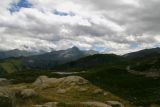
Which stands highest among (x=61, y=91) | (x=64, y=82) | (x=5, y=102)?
(x=5, y=102)

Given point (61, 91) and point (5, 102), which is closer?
point (5, 102)

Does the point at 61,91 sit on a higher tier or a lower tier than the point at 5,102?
lower

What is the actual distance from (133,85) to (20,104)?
533 feet

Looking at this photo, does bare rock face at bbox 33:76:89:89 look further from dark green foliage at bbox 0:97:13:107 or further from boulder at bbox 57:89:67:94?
dark green foliage at bbox 0:97:13:107

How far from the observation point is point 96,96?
Result: 11881 centimetres

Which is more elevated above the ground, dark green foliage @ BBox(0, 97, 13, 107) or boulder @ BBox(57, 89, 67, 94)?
dark green foliage @ BBox(0, 97, 13, 107)

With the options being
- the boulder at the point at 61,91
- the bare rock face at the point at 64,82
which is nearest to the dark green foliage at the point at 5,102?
the boulder at the point at 61,91

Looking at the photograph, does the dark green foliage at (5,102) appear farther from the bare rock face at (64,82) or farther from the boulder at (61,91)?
the bare rock face at (64,82)

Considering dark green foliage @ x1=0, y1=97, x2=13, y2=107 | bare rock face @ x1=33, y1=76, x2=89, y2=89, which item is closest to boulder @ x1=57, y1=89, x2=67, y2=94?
bare rock face @ x1=33, y1=76, x2=89, y2=89

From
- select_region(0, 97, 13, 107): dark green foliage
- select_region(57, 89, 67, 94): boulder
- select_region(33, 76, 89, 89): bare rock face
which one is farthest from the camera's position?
select_region(33, 76, 89, 89): bare rock face

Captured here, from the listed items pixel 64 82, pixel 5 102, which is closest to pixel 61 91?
pixel 64 82

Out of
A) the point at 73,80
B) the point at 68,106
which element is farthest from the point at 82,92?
the point at 68,106

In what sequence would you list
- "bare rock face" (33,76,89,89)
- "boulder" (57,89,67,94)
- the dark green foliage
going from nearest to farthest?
1. the dark green foliage
2. "boulder" (57,89,67,94)
3. "bare rock face" (33,76,89,89)

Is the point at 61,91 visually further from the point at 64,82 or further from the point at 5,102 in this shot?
the point at 5,102
